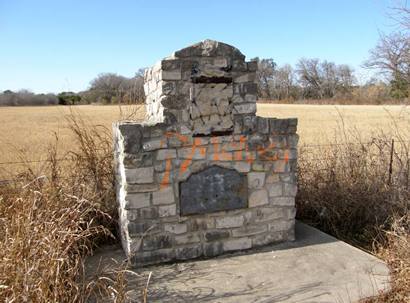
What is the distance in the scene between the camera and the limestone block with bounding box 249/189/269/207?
16.5ft

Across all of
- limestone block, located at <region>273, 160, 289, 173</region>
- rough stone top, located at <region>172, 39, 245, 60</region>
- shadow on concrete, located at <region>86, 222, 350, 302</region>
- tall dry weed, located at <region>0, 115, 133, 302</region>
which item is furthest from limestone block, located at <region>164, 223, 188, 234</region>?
rough stone top, located at <region>172, 39, 245, 60</region>

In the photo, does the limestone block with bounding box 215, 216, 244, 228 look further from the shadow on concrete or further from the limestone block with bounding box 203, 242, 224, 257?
the shadow on concrete

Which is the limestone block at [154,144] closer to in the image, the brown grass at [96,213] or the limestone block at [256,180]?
the brown grass at [96,213]

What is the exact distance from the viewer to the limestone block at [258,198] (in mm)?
5039

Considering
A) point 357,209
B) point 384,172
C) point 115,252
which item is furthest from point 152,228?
point 384,172

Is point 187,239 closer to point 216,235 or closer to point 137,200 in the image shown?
point 216,235

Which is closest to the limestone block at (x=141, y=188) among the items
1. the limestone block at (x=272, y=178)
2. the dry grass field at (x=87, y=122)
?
the limestone block at (x=272, y=178)

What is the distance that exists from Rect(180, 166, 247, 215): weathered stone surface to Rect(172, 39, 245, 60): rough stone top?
1.41 metres

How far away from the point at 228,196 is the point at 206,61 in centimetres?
173

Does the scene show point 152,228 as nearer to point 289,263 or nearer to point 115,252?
point 115,252

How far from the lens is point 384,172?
6742 millimetres

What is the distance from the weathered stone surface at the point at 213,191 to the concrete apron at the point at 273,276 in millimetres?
667

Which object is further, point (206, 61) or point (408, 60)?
point (408, 60)

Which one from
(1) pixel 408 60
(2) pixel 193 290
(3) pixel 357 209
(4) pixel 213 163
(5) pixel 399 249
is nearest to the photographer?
(2) pixel 193 290
